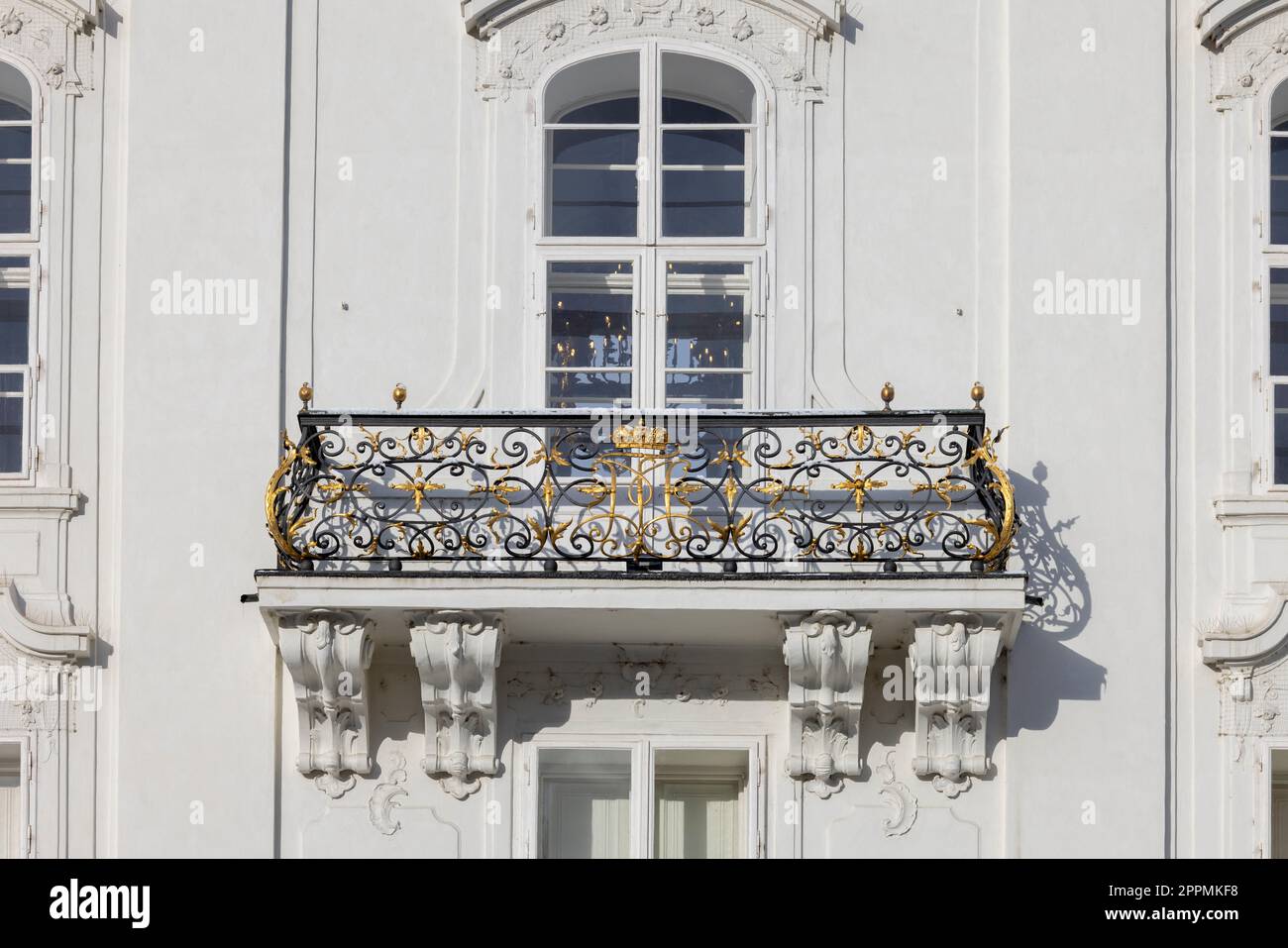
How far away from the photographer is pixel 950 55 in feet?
43.6

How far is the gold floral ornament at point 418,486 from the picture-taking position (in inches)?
487

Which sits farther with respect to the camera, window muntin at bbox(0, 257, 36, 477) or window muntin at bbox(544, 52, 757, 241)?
window muntin at bbox(544, 52, 757, 241)

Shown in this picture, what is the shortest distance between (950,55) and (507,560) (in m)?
3.10

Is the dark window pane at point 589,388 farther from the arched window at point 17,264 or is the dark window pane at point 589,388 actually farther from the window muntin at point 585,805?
the arched window at point 17,264

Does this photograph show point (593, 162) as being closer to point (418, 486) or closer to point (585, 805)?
point (418, 486)

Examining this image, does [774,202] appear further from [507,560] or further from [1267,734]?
[1267,734]

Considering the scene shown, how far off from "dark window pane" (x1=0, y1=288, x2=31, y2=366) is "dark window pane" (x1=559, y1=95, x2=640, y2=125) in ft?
8.55

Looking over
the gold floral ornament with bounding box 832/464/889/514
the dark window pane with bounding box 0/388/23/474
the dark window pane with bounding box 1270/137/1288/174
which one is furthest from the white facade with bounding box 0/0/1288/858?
the dark window pane with bounding box 1270/137/1288/174

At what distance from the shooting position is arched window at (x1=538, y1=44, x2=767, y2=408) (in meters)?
13.1

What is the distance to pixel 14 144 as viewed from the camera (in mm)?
13492

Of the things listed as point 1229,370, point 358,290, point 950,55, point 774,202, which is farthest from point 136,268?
point 1229,370

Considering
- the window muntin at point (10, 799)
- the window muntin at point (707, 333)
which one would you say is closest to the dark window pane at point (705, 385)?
the window muntin at point (707, 333)

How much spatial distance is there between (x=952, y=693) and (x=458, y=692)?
2069mm

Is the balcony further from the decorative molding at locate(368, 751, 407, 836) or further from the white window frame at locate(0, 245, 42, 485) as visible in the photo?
the white window frame at locate(0, 245, 42, 485)
